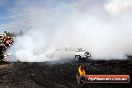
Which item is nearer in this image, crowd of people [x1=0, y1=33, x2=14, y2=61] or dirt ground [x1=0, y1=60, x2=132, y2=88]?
dirt ground [x1=0, y1=60, x2=132, y2=88]

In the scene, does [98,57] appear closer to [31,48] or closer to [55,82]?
[31,48]

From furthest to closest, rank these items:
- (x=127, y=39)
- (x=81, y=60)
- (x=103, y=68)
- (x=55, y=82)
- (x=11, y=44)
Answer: (x=127, y=39) → (x=11, y=44) → (x=81, y=60) → (x=103, y=68) → (x=55, y=82)

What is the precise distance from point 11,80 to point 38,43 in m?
13.9

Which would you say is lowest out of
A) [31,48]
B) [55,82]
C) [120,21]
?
[55,82]

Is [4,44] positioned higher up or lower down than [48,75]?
higher up

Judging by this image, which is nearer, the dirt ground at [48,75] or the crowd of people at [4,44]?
the dirt ground at [48,75]

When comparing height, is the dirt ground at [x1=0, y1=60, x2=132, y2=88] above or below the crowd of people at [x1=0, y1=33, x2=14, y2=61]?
below

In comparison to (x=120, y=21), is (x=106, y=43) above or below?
below

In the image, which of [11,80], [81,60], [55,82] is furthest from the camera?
[81,60]

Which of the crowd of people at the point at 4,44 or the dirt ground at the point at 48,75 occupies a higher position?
the crowd of people at the point at 4,44

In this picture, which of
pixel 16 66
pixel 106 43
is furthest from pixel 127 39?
pixel 16 66

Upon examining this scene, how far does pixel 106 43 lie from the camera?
131 ft

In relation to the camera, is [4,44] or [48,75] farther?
[4,44]

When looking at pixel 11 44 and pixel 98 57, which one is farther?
pixel 11 44
